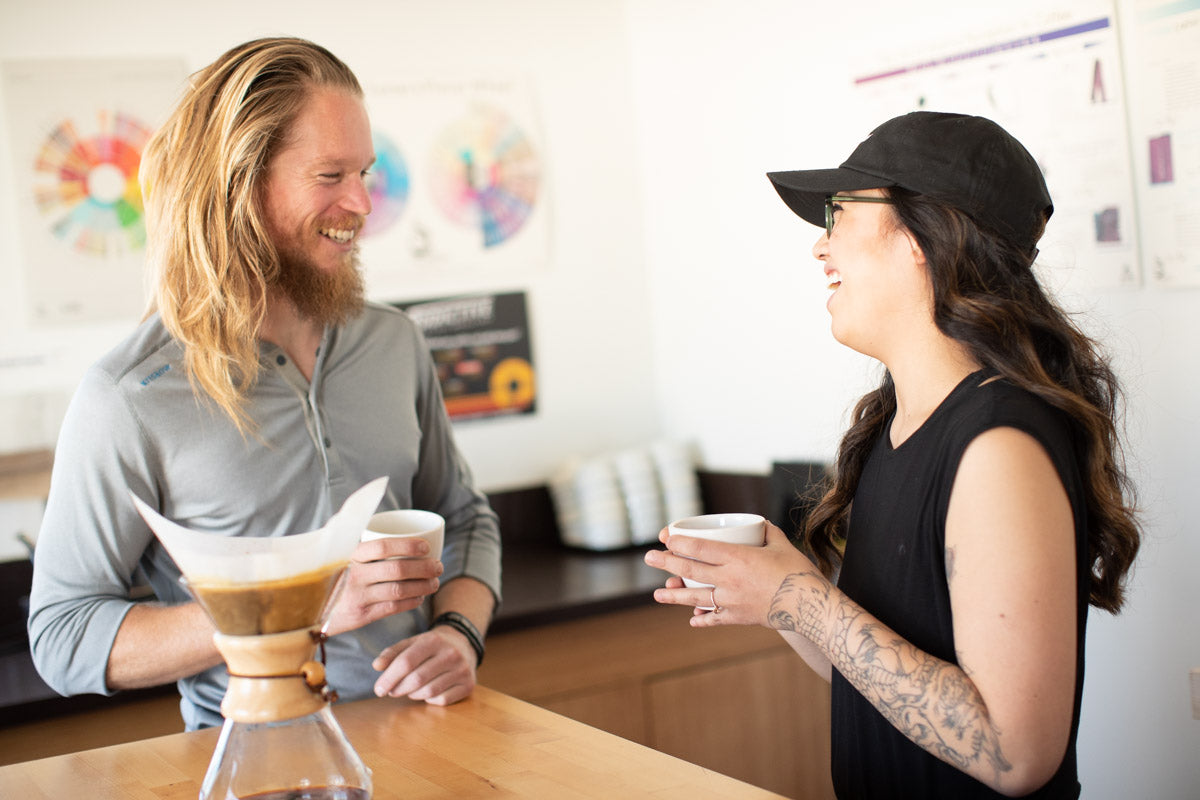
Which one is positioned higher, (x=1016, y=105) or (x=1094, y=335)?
(x=1016, y=105)

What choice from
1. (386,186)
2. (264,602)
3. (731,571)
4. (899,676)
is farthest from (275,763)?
(386,186)

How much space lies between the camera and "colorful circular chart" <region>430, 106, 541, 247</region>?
3.06 m

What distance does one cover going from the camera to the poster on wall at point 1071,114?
1969 mm

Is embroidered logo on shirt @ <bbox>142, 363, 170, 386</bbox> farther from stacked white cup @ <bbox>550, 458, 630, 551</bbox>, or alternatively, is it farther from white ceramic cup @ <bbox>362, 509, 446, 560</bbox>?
stacked white cup @ <bbox>550, 458, 630, 551</bbox>

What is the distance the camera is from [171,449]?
1586 millimetres

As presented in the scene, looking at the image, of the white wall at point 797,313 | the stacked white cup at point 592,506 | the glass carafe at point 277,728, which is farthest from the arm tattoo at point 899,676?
the stacked white cup at point 592,506

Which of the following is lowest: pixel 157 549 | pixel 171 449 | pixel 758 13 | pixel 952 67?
pixel 157 549

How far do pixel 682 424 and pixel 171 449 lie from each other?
75.8 inches

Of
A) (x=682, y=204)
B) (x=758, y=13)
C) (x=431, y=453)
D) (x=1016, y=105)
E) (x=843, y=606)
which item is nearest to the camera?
(x=843, y=606)

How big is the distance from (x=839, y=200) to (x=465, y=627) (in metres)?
0.83

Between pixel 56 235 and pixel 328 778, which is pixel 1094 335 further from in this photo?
pixel 56 235

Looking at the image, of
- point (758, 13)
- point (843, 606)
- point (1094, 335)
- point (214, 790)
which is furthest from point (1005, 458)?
point (758, 13)

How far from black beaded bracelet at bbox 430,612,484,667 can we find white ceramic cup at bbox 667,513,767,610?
0.47 m

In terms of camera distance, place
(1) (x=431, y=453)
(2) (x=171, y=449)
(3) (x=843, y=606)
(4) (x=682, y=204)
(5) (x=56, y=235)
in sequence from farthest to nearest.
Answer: (4) (x=682, y=204)
(5) (x=56, y=235)
(1) (x=431, y=453)
(2) (x=171, y=449)
(3) (x=843, y=606)
